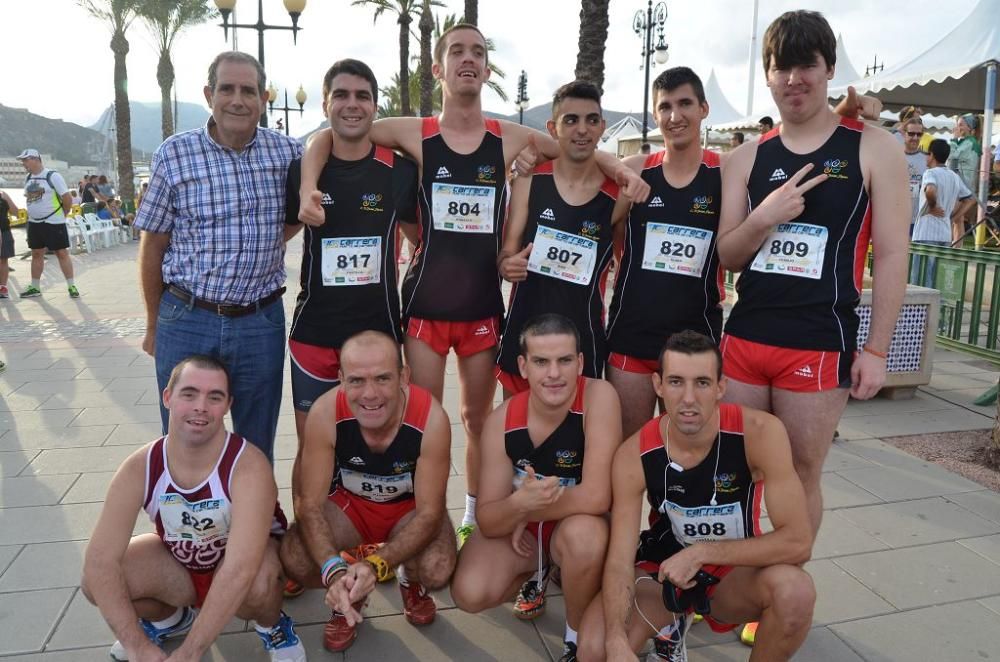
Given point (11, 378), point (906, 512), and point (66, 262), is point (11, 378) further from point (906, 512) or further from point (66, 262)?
point (906, 512)

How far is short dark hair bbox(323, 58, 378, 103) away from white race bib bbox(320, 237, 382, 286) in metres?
0.63

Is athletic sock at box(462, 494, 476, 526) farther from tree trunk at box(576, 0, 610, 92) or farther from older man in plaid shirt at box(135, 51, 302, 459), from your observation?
tree trunk at box(576, 0, 610, 92)

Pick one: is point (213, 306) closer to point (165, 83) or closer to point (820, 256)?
Result: point (820, 256)

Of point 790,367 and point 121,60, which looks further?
point 121,60

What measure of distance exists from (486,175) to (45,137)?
172m

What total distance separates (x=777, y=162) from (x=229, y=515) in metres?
2.37

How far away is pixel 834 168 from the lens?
2527 millimetres

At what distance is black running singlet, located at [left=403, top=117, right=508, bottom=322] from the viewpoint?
3199 mm

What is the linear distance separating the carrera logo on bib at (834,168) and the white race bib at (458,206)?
139 centimetres

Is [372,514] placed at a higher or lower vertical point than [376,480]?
lower

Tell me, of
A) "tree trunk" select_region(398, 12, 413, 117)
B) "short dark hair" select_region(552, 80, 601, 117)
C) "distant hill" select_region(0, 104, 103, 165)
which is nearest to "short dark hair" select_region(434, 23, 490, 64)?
"short dark hair" select_region(552, 80, 601, 117)

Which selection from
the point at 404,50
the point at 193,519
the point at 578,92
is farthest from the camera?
the point at 404,50

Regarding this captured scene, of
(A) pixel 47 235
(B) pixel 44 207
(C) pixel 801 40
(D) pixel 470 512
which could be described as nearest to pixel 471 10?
(B) pixel 44 207

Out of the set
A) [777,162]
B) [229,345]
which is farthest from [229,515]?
[777,162]
